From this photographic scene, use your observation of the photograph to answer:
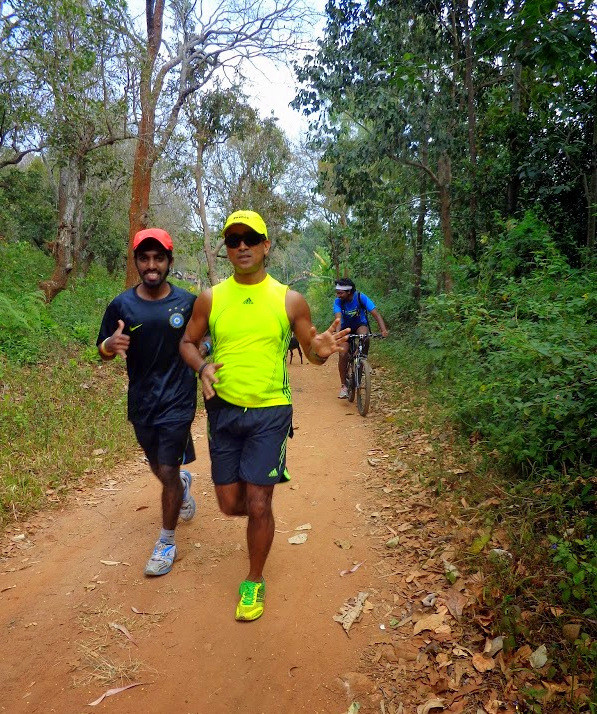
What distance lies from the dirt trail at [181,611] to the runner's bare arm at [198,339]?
1435mm

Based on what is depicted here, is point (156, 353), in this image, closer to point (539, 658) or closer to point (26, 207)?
point (539, 658)

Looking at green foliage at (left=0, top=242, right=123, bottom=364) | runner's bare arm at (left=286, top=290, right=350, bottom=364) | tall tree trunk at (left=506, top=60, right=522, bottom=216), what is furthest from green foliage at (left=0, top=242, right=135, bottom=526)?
tall tree trunk at (left=506, top=60, right=522, bottom=216)

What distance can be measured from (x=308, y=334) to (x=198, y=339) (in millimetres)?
723

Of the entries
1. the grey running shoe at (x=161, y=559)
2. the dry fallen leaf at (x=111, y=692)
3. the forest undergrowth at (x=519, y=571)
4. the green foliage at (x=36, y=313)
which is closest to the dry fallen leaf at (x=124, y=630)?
the dry fallen leaf at (x=111, y=692)

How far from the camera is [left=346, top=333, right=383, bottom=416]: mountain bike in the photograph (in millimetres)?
7578

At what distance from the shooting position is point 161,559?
11.8 ft

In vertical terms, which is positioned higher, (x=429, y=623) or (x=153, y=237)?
(x=153, y=237)

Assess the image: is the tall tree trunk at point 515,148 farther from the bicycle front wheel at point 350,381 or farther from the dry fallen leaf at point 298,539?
the dry fallen leaf at point 298,539

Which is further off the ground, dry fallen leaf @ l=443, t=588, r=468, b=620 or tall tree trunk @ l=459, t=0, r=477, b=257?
tall tree trunk @ l=459, t=0, r=477, b=257

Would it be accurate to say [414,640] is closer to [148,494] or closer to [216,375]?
[216,375]

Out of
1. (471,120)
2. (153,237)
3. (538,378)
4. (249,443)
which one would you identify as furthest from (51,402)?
(471,120)

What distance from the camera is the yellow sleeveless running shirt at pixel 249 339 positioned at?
118 inches

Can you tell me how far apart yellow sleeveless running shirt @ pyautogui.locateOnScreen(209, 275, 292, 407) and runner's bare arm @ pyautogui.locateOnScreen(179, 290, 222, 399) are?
6 cm

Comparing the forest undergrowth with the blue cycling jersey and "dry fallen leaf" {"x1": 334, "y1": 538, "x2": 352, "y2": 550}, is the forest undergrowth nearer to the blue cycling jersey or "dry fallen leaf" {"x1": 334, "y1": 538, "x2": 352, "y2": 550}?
"dry fallen leaf" {"x1": 334, "y1": 538, "x2": 352, "y2": 550}
